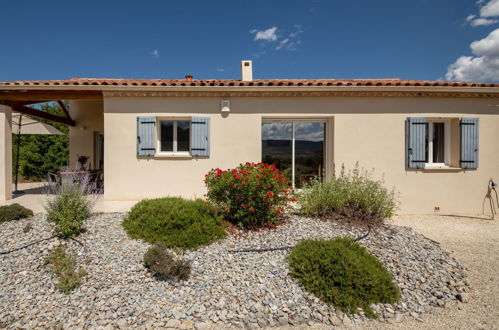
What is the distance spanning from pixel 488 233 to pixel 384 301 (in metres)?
4.27

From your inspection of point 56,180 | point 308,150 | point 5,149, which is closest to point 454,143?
point 308,150

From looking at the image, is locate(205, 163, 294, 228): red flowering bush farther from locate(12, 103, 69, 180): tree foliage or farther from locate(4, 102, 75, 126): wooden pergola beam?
locate(12, 103, 69, 180): tree foliage

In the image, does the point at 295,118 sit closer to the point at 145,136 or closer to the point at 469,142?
the point at 145,136

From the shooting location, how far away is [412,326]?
2639 mm

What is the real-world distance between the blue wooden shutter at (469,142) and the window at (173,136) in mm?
7580

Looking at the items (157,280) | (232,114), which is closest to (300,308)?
(157,280)

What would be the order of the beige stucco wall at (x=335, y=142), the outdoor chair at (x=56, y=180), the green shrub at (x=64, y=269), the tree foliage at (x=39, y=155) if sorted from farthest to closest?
A: the tree foliage at (x=39, y=155)
the beige stucco wall at (x=335, y=142)
the outdoor chair at (x=56, y=180)
the green shrub at (x=64, y=269)

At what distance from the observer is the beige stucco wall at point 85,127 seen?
9398mm

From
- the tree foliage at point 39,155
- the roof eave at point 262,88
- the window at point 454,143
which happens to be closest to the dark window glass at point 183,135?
the roof eave at point 262,88

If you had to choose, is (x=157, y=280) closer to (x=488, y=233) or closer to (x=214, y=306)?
(x=214, y=306)

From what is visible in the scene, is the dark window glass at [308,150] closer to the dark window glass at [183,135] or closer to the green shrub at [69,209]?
the dark window glass at [183,135]

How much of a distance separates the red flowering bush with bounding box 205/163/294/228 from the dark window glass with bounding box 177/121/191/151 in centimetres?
263

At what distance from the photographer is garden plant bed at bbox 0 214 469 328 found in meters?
2.65

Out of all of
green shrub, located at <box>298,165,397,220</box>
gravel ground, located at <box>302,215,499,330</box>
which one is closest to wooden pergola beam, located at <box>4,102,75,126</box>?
green shrub, located at <box>298,165,397,220</box>
